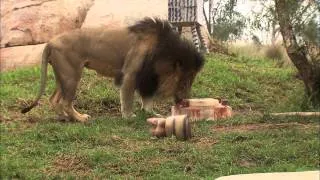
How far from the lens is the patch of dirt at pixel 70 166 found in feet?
14.7

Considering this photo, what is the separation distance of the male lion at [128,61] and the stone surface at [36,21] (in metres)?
4.79

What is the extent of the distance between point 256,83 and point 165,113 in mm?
3026

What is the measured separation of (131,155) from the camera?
4922 mm

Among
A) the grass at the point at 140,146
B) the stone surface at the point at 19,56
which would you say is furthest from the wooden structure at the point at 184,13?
the grass at the point at 140,146

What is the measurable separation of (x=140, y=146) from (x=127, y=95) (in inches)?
81.0

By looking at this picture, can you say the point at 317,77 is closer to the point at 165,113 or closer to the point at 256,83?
the point at 165,113

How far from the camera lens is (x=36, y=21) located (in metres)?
12.2

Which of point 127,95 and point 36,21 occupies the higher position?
point 36,21

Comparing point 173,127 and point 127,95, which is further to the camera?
point 127,95

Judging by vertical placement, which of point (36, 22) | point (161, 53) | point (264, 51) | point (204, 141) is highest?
point (161, 53)

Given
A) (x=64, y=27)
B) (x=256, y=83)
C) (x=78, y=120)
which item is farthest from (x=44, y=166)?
(x=64, y=27)

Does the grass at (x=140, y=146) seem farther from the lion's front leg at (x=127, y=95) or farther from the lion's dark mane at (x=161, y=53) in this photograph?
the lion's dark mane at (x=161, y=53)

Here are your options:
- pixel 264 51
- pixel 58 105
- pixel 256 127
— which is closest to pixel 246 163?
pixel 256 127

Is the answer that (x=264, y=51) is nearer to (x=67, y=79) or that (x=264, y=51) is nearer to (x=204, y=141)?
(x=67, y=79)
